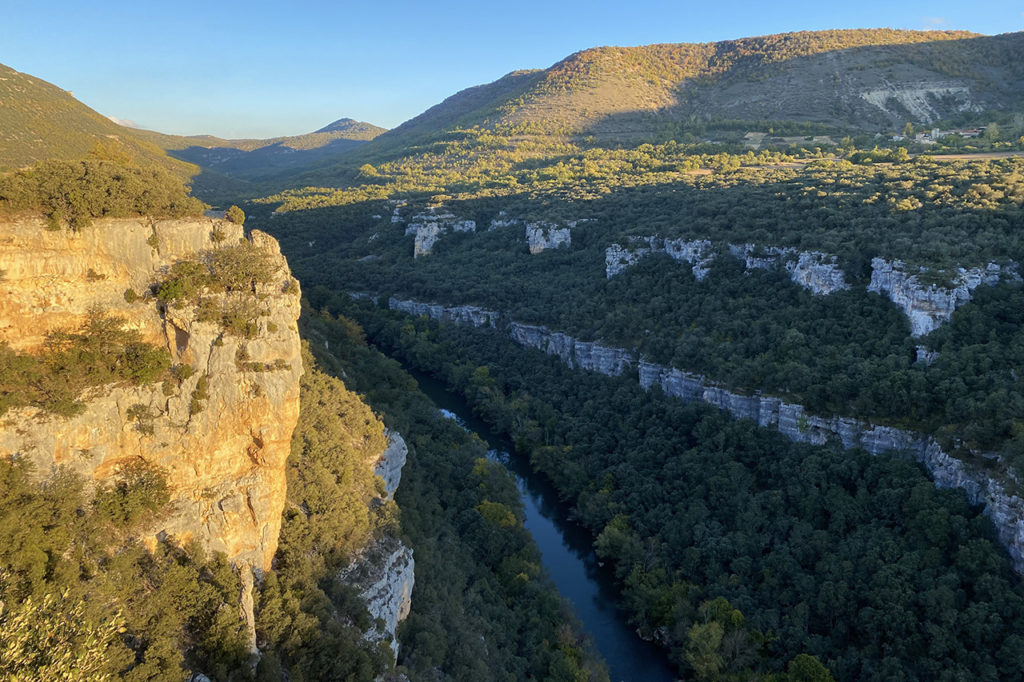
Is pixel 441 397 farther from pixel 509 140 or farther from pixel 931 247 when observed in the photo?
pixel 509 140

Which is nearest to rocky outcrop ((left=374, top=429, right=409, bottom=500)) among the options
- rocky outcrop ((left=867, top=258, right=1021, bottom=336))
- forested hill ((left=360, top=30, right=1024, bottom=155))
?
rocky outcrop ((left=867, top=258, right=1021, bottom=336))

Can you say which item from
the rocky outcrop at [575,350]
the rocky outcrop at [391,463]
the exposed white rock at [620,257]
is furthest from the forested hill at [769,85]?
the rocky outcrop at [391,463]

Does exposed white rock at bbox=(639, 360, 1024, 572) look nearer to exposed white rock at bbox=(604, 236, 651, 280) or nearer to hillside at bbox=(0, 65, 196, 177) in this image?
exposed white rock at bbox=(604, 236, 651, 280)

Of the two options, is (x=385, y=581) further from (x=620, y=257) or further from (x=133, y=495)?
(x=620, y=257)

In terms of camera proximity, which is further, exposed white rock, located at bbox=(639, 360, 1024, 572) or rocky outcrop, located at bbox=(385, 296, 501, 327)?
rocky outcrop, located at bbox=(385, 296, 501, 327)

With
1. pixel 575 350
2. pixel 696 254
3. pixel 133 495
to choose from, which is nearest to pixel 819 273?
pixel 696 254

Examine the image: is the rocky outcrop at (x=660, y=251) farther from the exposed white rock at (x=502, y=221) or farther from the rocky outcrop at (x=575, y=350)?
the exposed white rock at (x=502, y=221)

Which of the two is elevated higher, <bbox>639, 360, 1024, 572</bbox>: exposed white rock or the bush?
the bush
